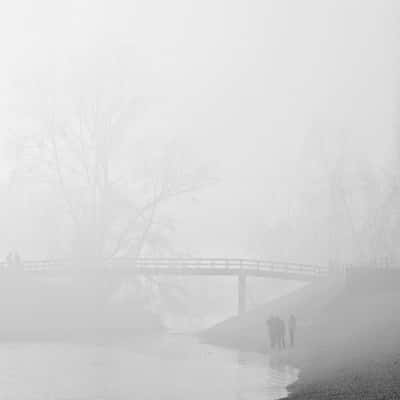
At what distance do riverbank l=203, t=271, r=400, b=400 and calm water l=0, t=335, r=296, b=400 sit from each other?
2160 mm

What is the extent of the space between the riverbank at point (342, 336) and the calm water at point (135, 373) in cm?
216

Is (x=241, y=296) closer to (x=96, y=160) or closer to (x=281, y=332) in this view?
(x=96, y=160)

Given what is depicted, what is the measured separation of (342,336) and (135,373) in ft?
42.4

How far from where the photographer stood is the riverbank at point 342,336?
34.0m

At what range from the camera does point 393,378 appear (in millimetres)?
32719

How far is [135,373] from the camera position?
45.2m

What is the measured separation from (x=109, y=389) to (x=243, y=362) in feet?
40.1

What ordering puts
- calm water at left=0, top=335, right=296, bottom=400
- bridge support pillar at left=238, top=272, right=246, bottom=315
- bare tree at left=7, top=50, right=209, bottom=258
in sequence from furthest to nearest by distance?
bridge support pillar at left=238, top=272, right=246, bottom=315, bare tree at left=7, top=50, right=209, bottom=258, calm water at left=0, top=335, right=296, bottom=400

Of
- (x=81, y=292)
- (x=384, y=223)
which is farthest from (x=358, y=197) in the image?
(x=81, y=292)

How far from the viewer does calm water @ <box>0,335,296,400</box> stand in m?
38.0

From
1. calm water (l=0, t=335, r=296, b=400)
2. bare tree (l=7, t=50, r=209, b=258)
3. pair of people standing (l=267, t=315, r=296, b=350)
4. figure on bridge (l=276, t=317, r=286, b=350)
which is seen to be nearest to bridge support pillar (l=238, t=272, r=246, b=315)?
bare tree (l=7, t=50, r=209, b=258)

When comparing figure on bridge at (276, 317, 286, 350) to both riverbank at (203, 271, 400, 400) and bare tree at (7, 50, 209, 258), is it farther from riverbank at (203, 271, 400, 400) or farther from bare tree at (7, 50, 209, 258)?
bare tree at (7, 50, 209, 258)

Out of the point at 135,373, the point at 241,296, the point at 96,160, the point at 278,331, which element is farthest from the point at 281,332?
the point at 96,160

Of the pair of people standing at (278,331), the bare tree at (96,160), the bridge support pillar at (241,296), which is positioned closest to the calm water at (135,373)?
the pair of people standing at (278,331)
